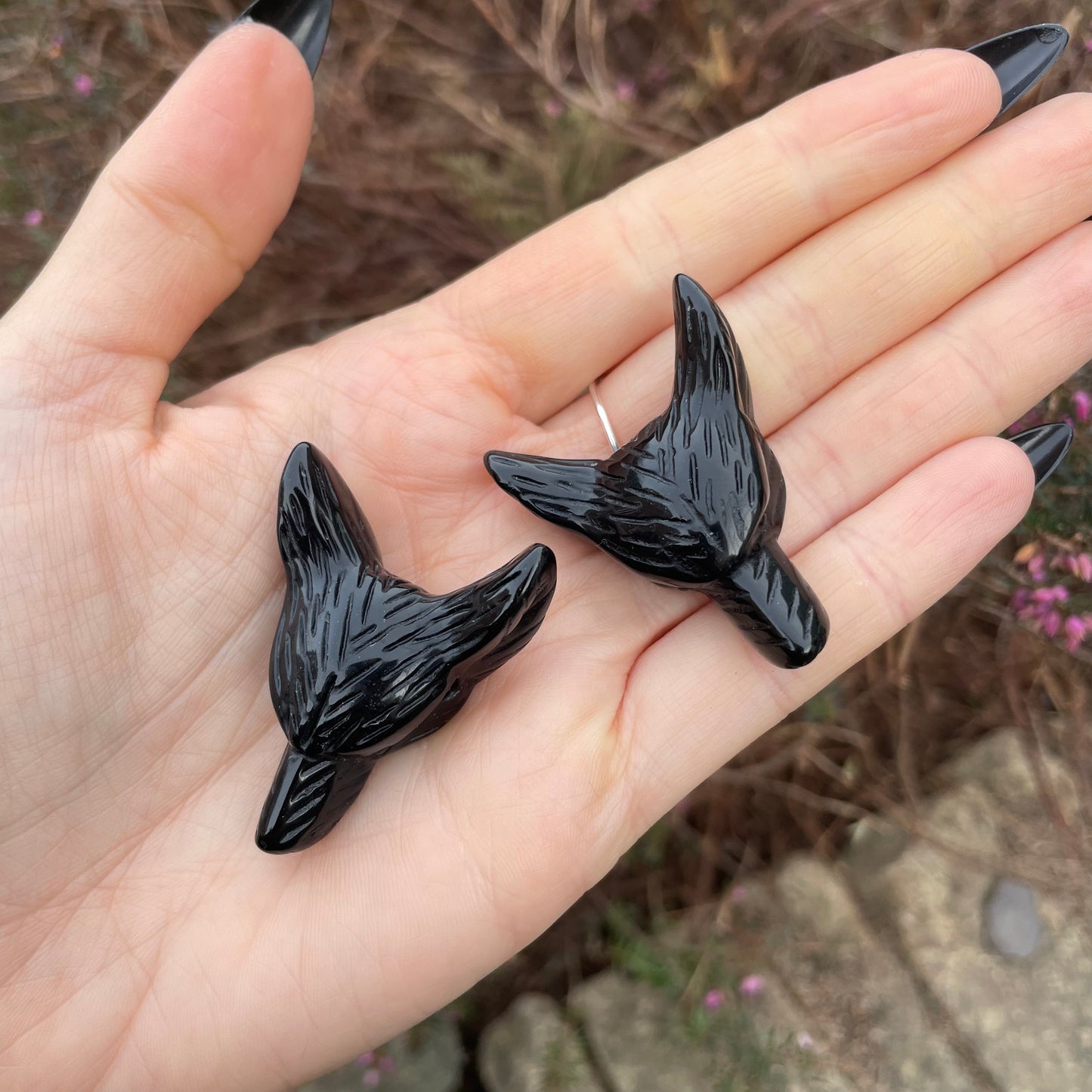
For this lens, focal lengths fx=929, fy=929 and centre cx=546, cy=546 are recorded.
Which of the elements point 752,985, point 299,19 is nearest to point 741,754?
point 752,985

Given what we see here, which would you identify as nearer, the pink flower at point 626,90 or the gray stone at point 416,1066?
Result: the gray stone at point 416,1066

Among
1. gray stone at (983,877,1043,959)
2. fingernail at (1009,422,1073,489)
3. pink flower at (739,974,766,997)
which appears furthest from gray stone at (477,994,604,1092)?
fingernail at (1009,422,1073,489)

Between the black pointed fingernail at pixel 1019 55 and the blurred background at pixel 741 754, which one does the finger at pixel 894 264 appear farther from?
the blurred background at pixel 741 754

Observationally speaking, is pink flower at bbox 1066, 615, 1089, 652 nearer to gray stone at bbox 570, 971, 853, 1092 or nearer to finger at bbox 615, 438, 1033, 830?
finger at bbox 615, 438, 1033, 830

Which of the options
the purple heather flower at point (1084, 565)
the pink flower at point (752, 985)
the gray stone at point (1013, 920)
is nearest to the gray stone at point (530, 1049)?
the pink flower at point (752, 985)

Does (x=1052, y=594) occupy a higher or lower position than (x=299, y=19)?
lower

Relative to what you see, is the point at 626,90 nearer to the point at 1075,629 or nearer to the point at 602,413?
the point at 602,413

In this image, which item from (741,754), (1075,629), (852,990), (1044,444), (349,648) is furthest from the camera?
(741,754)
